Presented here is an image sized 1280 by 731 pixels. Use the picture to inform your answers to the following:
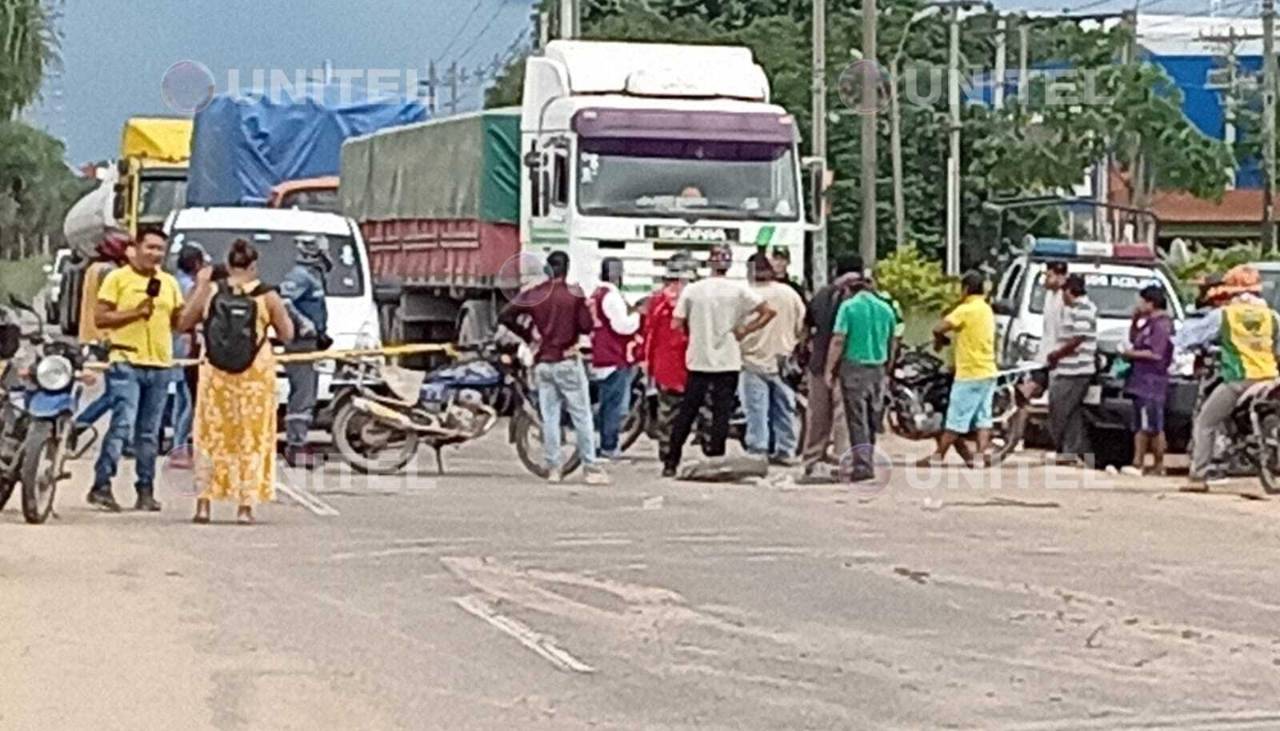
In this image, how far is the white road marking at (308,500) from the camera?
18062 millimetres

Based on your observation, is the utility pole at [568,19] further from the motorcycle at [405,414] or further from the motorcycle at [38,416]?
the motorcycle at [38,416]

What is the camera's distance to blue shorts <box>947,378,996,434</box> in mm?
22844

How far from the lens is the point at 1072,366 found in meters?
23.7

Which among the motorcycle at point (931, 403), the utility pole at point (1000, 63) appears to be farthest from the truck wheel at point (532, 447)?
the utility pole at point (1000, 63)

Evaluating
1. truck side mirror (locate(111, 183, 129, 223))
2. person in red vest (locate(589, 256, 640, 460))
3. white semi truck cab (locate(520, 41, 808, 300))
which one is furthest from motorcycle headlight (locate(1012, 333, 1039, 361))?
truck side mirror (locate(111, 183, 129, 223))

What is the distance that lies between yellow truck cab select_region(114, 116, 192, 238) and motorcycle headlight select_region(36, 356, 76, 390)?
76.8 ft

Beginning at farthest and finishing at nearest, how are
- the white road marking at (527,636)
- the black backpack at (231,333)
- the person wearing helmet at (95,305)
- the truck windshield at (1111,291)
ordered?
the truck windshield at (1111,291)
the person wearing helmet at (95,305)
the black backpack at (231,333)
the white road marking at (527,636)

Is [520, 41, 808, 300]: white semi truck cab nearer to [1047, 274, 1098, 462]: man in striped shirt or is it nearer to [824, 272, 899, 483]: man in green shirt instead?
[1047, 274, 1098, 462]: man in striped shirt

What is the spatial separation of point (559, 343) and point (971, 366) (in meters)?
4.18

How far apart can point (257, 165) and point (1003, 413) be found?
1565 cm

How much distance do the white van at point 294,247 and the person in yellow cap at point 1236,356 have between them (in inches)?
291

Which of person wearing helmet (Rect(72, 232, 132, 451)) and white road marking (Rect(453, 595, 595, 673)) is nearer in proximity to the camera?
white road marking (Rect(453, 595, 595, 673))

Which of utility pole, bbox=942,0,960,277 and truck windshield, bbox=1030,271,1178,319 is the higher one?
utility pole, bbox=942,0,960,277

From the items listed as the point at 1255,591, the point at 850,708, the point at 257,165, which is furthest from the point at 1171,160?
the point at 850,708
